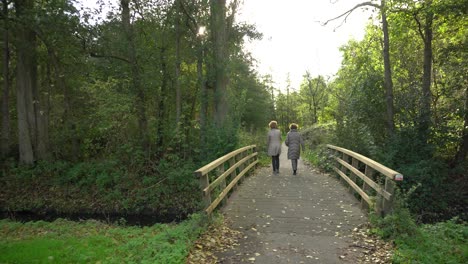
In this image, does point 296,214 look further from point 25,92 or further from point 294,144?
point 25,92

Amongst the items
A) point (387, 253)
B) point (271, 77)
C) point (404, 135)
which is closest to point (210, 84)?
point (404, 135)

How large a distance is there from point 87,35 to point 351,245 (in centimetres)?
1138

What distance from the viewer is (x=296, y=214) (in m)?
6.29

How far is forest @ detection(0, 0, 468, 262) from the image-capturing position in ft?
37.2

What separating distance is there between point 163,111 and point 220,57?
3085mm

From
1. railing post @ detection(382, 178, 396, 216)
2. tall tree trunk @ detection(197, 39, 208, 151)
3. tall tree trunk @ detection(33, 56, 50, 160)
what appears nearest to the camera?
railing post @ detection(382, 178, 396, 216)

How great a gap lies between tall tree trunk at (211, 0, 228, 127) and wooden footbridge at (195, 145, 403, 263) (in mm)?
5037

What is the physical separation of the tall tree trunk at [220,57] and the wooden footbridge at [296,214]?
5.04 meters

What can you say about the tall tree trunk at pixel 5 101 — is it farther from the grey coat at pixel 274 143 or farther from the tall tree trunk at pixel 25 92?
the grey coat at pixel 274 143

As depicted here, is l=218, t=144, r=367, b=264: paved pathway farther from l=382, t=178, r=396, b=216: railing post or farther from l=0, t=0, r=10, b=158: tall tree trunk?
l=0, t=0, r=10, b=158: tall tree trunk

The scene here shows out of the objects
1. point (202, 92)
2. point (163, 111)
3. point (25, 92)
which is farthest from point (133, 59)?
point (25, 92)

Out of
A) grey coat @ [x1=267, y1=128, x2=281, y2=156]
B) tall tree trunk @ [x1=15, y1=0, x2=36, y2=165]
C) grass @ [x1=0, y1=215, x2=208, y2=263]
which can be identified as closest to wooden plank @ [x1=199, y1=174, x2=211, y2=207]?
grass @ [x1=0, y1=215, x2=208, y2=263]

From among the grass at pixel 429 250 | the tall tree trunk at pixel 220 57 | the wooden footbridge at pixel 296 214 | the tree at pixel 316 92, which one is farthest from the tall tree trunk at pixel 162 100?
the tree at pixel 316 92

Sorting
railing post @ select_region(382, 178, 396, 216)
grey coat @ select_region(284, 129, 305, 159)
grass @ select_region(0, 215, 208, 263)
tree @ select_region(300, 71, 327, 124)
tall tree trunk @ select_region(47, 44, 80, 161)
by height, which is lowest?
grass @ select_region(0, 215, 208, 263)
